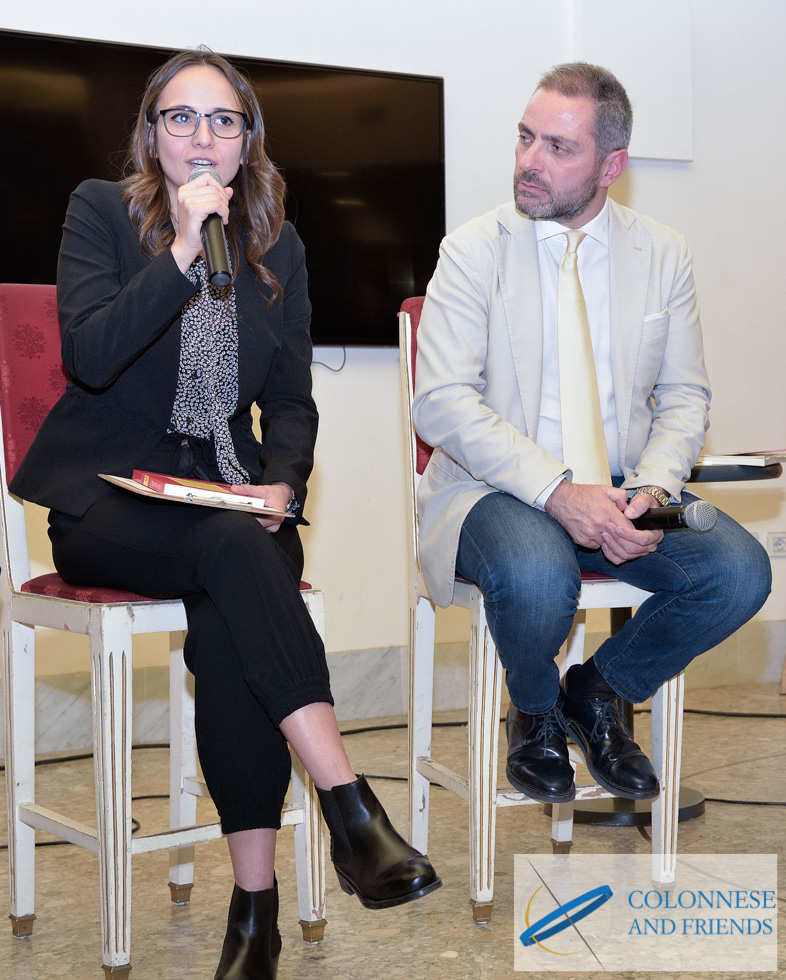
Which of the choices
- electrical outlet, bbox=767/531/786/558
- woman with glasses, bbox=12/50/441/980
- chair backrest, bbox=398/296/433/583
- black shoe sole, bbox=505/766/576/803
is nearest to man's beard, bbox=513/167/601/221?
chair backrest, bbox=398/296/433/583

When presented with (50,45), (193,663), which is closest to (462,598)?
(193,663)

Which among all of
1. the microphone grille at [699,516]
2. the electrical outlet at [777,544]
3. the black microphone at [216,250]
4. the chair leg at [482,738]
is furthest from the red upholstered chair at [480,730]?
Result: the electrical outlet at [777,544]

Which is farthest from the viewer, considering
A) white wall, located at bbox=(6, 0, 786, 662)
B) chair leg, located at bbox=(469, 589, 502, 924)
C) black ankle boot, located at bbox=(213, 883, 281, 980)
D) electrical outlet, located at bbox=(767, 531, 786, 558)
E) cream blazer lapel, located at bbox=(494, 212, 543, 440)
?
electrical outlet, located at bbox=(767, 531, 786, 558)

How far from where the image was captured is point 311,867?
5.87ft

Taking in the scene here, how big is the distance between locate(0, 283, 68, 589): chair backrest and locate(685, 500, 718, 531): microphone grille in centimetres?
111

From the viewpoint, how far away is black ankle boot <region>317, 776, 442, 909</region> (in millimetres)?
1353

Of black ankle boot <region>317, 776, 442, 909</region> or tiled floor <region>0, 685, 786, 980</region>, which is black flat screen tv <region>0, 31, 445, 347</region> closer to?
tiled floor <region>0, 685, 786, 980</region>

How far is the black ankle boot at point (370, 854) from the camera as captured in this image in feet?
4.44

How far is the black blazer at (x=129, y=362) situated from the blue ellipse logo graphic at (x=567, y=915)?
796 millimetres

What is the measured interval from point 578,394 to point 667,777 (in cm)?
70

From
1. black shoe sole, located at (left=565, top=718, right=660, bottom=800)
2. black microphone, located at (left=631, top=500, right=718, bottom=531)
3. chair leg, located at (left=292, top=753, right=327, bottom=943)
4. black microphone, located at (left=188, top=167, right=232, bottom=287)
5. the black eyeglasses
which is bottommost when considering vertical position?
chair leg, located at (left=292, top=753, right=327, bottom=943)

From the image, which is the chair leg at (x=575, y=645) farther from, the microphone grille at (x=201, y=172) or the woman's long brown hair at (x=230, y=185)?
the microphone grille at (x=201, y=172)

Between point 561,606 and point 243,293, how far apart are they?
75 cm

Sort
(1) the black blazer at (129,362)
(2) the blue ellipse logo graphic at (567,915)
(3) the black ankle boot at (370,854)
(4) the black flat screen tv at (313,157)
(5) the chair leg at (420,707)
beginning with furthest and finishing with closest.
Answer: (4) the black flat screen tv at (313,157), (5) the chair leg at (420,707), (2) the blue ellipse logo graphic at (567,915), (1) the black blazer at (129,362), (3) the black ankle boot at (370,854)
